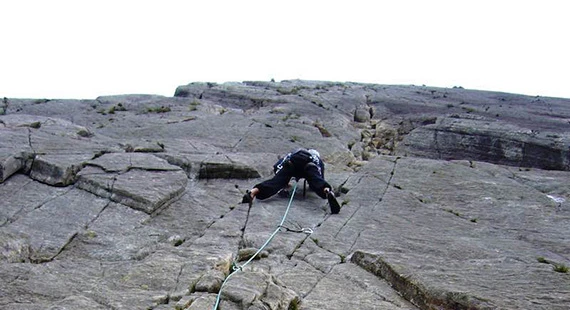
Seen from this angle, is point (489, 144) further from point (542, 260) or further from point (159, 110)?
point (159, 110)

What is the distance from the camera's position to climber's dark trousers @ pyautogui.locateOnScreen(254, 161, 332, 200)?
1223 centimetres

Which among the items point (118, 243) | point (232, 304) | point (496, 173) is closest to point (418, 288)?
point (232, 304)

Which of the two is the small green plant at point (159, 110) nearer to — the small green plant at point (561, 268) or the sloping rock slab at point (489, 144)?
the sloping rock slab at point (489, 144)

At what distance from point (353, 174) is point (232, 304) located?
28.1ft

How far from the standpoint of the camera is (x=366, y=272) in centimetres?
864

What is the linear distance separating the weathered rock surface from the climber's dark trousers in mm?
360

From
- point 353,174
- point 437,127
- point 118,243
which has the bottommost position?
point 118,243

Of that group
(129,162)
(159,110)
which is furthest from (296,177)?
(159,110)

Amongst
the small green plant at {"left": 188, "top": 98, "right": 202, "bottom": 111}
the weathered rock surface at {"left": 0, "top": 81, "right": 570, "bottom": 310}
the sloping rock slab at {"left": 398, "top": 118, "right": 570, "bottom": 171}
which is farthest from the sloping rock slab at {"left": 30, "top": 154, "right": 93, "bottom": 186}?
the sloping rock slab at {"left": 398, "top": 118, "right": 570, "bottom": 171}

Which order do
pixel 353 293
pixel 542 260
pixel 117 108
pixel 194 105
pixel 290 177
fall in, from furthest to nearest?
pixel 194 105
pixel 117 108
pixel 290 177
pixel 542 260
pixel 353 293

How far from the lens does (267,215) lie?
37.3 ft

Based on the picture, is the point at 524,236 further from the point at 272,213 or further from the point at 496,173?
the point at 272,213

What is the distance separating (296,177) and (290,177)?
1.02 ft

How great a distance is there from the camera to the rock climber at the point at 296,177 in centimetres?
1206
